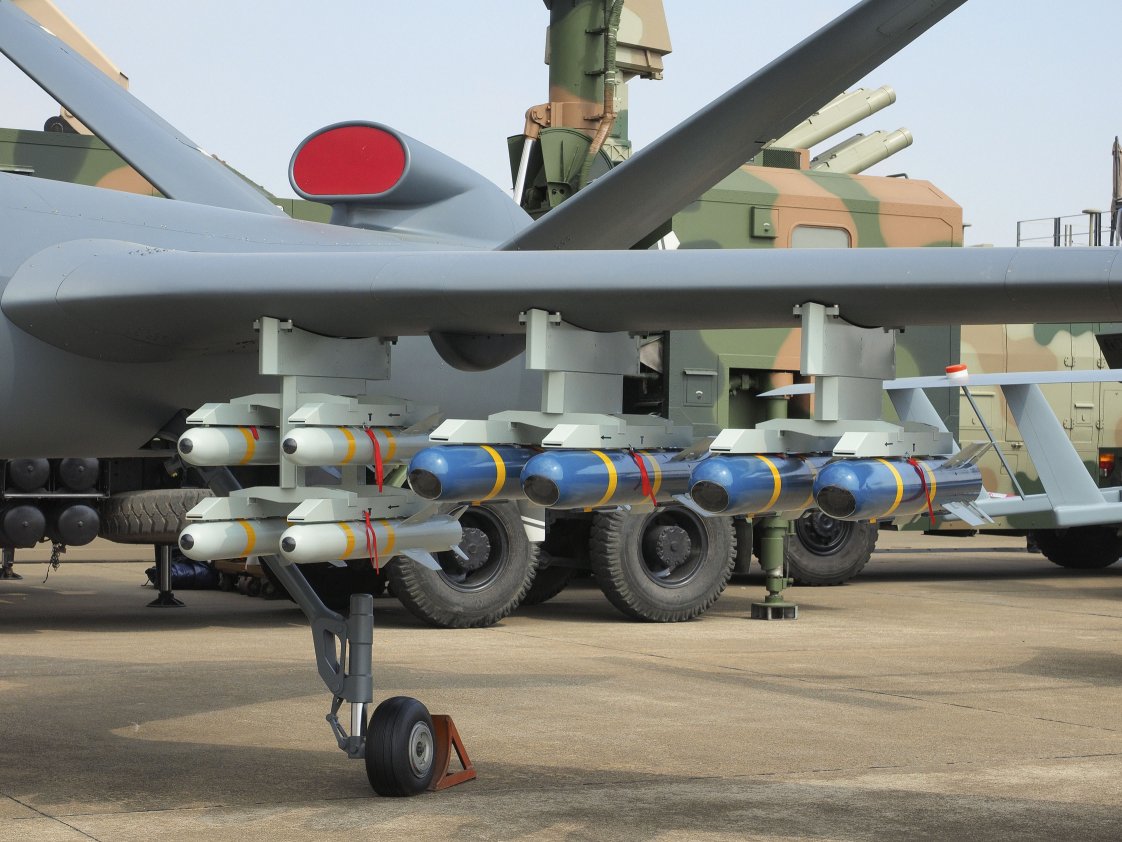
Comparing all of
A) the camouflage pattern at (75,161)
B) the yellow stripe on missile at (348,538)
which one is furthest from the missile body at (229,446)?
the camouflage pattern at (75,161)

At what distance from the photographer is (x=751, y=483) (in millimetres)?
5898

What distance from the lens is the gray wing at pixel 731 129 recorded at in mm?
6512

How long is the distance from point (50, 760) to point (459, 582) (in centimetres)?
615

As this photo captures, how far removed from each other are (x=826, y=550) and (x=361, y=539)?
1157 centimetres

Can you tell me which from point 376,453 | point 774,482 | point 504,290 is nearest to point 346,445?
point 376,453

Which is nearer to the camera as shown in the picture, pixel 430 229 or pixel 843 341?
pixel 843 341

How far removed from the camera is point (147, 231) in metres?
7.76

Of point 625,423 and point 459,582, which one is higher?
point 625,423

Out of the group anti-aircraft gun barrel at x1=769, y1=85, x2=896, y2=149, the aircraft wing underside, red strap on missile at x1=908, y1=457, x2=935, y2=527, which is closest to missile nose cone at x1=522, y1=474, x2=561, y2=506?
the aircraft wing underside

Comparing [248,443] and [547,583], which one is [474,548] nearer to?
[547,583]

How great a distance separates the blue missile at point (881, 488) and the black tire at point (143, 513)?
28.5ft

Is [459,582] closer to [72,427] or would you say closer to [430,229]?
[430,229]

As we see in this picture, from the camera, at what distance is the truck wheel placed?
57.6 feet

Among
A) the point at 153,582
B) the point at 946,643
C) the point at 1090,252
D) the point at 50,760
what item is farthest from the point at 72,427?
the point at 153,582
